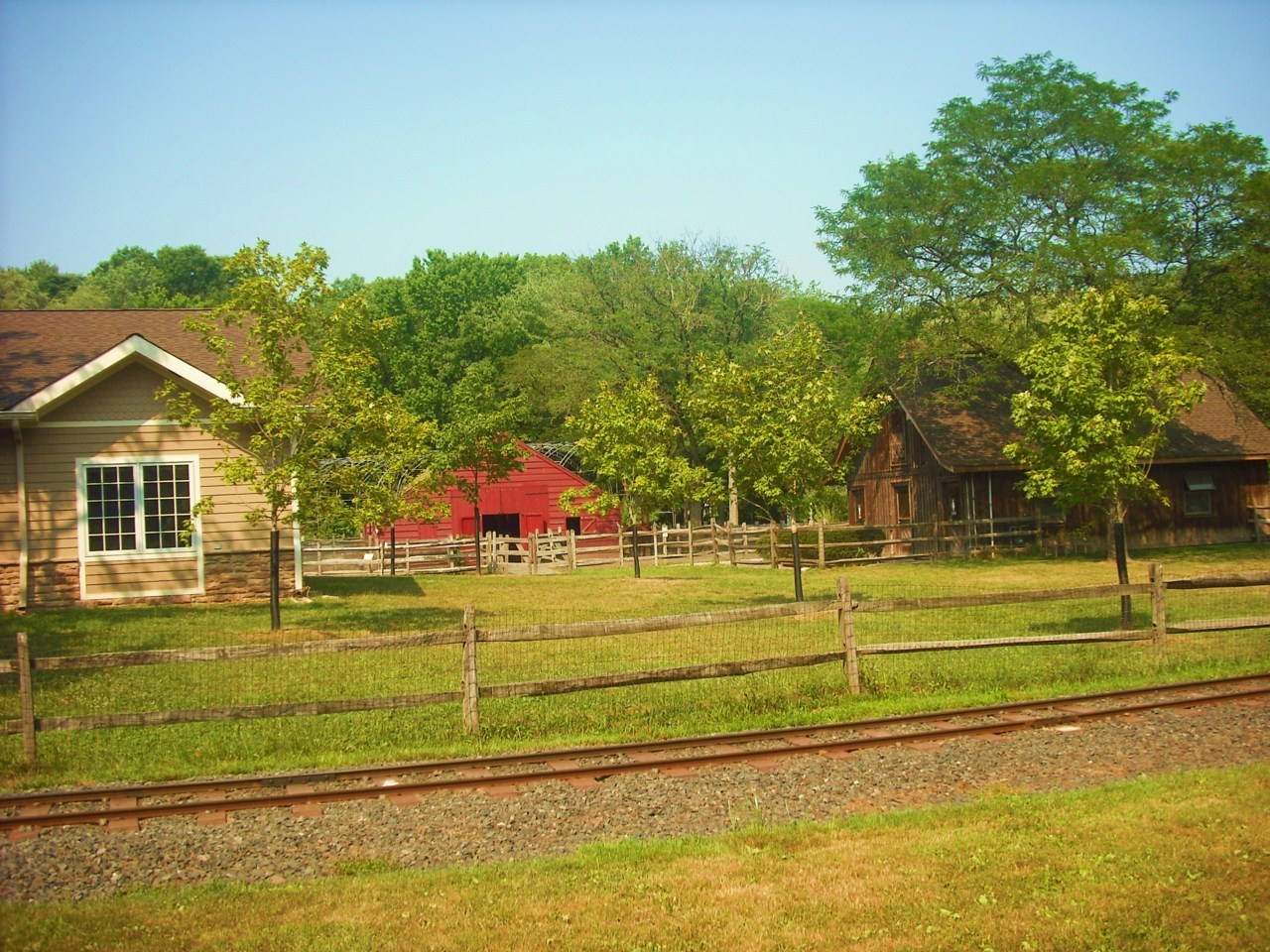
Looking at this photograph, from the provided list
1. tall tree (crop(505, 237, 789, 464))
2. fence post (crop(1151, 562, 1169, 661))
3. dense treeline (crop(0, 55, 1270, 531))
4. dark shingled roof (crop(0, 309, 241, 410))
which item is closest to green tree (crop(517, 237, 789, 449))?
tall tree (crop(505, 237, 789, 464))

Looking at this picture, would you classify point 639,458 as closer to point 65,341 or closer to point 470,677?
point 65,341

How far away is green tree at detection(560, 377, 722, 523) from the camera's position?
2992cm

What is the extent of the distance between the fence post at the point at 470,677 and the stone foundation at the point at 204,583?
11.9 meters

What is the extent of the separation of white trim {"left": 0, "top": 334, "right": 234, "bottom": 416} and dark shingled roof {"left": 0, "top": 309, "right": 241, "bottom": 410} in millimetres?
224

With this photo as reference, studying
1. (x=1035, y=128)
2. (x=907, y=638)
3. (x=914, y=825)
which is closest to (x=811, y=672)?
(x=907, y=638)

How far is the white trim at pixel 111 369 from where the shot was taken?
19938mm

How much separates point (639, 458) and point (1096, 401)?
45.7 ft

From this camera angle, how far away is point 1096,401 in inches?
745

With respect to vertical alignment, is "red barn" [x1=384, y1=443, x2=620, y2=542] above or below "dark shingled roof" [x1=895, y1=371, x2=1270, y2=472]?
below

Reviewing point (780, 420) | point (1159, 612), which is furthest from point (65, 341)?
point (1159, 612)

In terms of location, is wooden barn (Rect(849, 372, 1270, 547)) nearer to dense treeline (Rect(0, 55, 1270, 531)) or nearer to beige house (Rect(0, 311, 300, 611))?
dense treeline (Rect(0, 55, 1270, 531))

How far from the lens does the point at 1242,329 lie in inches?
Result: 1319

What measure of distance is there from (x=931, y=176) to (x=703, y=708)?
29.1m

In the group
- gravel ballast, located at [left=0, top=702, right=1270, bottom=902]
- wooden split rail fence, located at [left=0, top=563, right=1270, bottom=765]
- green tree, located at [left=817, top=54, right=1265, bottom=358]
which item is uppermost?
green tree, located at [left=817, top=54, right=1265, bottom=358]
